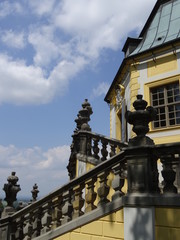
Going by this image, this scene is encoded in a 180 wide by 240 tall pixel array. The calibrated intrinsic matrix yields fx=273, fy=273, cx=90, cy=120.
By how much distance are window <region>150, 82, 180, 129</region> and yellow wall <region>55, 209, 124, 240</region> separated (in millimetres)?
7446

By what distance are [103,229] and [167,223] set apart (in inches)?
48.2

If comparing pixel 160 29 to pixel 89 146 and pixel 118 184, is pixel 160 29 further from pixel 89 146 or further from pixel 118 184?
pixel 118 184

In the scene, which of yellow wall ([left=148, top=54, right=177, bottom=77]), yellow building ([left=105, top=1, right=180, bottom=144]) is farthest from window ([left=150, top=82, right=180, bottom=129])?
yellow wall ([left=148, top=54, right=177, bottom=77])

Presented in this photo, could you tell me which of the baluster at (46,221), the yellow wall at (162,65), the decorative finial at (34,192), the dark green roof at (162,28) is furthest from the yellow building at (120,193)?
the decorative finial at (34,192)

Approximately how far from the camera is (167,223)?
4.13m

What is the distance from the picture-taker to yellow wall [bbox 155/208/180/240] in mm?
4047

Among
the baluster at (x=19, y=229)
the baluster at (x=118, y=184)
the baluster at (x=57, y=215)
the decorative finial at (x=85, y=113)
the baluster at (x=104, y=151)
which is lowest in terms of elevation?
the baluster at (x=19, y=229)

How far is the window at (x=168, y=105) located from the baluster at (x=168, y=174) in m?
7.46

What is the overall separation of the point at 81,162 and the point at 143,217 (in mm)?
5784

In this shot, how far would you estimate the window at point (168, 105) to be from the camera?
457 inches

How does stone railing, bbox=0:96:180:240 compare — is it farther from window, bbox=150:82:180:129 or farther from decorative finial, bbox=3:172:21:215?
window, bbox=150:82:180:129

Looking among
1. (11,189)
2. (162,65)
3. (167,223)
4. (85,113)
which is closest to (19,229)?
(11,189)

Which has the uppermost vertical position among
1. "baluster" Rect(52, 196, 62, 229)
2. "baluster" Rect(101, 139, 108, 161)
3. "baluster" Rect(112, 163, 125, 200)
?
"baluster" Rect(101, 139, 108, 161)

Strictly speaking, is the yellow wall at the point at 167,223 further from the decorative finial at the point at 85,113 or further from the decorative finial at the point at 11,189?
the decorative finial at the point at 85,113
